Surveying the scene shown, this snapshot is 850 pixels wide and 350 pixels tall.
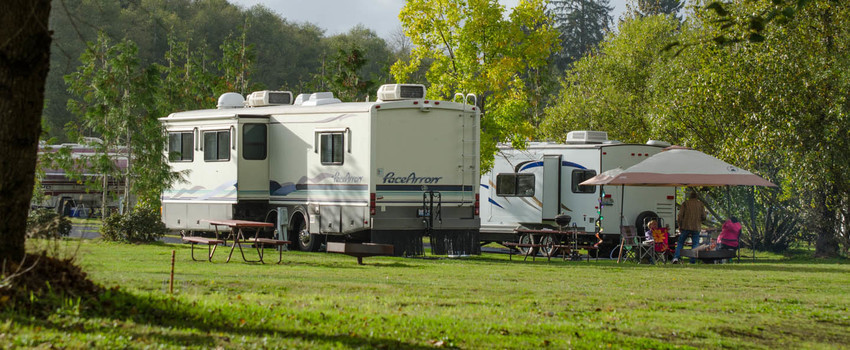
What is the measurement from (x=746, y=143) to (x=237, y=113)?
39.6ft

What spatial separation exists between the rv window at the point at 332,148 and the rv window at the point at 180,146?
3.79 metres

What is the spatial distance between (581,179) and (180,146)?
29.7 feet

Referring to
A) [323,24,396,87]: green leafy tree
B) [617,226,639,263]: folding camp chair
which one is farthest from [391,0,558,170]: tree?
[323,24,396,87]: green leafy tree

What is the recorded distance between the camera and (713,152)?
27.5 meters

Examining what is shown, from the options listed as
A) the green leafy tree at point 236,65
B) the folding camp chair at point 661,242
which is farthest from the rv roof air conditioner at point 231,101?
the green leafy tree at point 236,65

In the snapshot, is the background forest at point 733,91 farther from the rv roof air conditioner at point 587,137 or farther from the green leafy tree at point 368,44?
the green leafy tree at point 368,44

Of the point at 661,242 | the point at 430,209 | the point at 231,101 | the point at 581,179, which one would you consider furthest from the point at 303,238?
the point at 661,242

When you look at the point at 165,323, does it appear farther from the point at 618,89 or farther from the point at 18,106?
the point at 618,89

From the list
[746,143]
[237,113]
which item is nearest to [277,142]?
[237,113]

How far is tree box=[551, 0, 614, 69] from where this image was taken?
80.4m

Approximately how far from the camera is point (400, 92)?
19656 mm

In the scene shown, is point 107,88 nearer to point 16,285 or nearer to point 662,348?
point 16,285

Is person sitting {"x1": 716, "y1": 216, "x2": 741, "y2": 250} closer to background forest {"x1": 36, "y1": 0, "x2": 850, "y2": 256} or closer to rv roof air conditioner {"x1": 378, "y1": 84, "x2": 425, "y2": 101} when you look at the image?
background forest {"x1": 36, "y1": 0, "x2": 850, "y2": 256}

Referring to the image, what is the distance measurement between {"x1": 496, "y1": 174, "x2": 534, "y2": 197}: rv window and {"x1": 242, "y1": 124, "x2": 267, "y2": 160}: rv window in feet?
21.0
